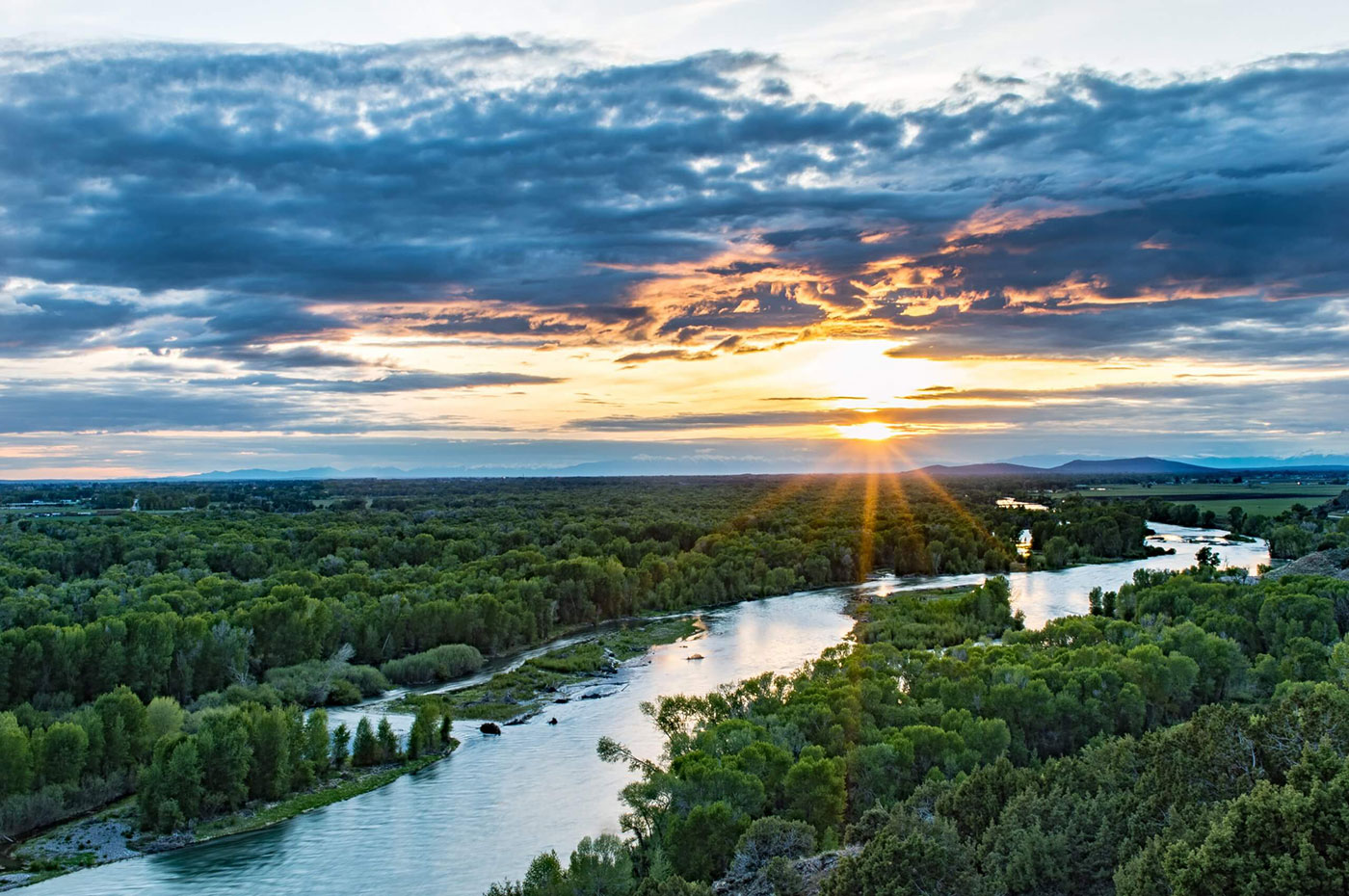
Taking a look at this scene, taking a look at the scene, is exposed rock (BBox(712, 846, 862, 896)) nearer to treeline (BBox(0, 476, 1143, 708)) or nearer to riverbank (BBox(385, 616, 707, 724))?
riverbank (BBox(385, 616, 707, 724))

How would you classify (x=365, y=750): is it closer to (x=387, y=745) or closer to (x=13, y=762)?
(x=387, y=745)

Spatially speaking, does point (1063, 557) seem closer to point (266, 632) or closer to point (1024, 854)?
point (266, 632)

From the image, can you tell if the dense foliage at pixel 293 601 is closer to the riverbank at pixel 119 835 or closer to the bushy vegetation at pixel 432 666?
the bushy vegetation at pixel 432 666

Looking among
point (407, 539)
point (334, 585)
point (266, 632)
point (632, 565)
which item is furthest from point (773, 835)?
point (407, 539)

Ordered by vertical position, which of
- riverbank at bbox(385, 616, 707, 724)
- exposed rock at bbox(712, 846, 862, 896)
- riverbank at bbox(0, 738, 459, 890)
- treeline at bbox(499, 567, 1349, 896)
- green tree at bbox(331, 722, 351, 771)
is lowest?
riverbank at bbox(0, 738, 459, 890)

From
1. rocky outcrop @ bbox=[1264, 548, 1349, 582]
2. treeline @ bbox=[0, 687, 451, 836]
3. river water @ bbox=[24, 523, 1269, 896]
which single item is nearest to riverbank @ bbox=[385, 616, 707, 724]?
river water @ bbox=[24, 523, 1269, 896]

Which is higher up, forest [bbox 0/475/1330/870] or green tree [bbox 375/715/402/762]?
forest [bbox 0/475/1330/870]
